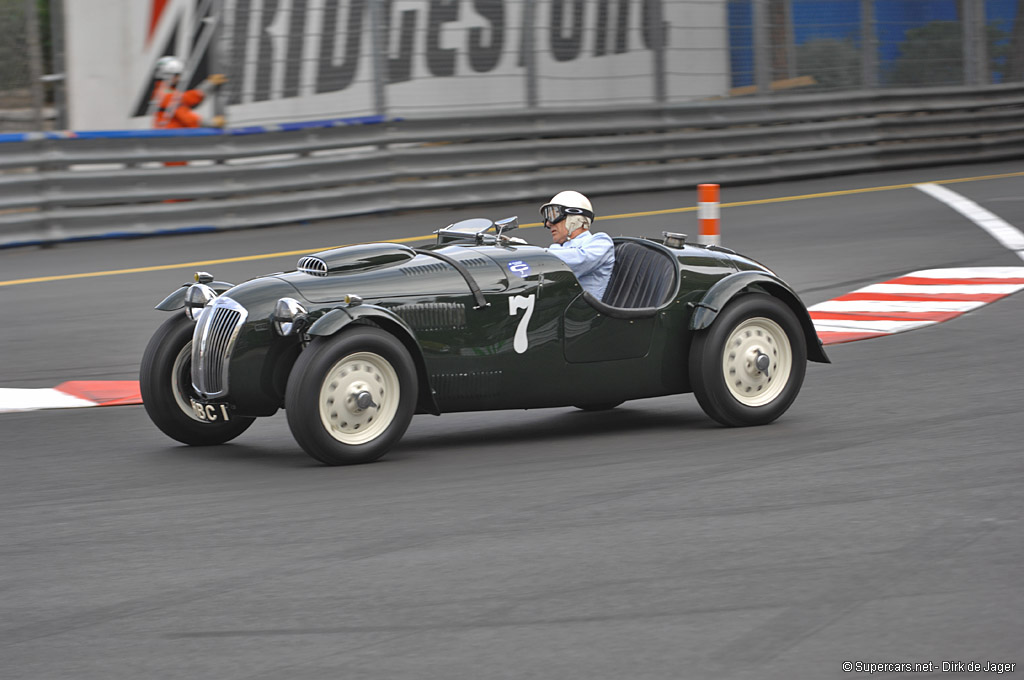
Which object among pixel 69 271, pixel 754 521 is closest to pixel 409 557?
pixel 754 521

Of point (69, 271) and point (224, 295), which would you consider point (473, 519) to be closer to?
point (224, 295)

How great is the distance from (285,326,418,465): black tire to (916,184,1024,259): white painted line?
888cm

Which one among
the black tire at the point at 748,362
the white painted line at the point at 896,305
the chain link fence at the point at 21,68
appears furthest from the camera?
the chain link fence at the point at 21,68

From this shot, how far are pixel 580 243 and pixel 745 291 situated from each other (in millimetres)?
870

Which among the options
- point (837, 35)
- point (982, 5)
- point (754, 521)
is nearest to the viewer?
point (754, 521)

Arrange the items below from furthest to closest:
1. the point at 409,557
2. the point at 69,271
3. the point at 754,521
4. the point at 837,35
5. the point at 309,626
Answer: the point at 837,35 → the point at 69,271 → the point at 754,521 → the point at 409,557 → the point at 309,626

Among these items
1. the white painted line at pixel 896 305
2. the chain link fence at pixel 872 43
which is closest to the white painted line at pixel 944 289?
the white painted line at pixel 896 305

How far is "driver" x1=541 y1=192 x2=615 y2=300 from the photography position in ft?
23.5

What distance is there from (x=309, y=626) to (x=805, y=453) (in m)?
3.02

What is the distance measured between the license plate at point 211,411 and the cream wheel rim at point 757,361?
2.41 metres

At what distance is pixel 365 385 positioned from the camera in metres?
6.32

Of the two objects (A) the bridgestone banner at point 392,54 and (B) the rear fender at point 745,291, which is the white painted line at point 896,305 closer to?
(B) the rear fender at point 745,291

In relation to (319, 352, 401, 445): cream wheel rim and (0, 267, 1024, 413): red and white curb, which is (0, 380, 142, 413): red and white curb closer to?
(0, 267, 1024, 413): red and white curb

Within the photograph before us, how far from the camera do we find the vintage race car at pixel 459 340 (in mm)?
6340
